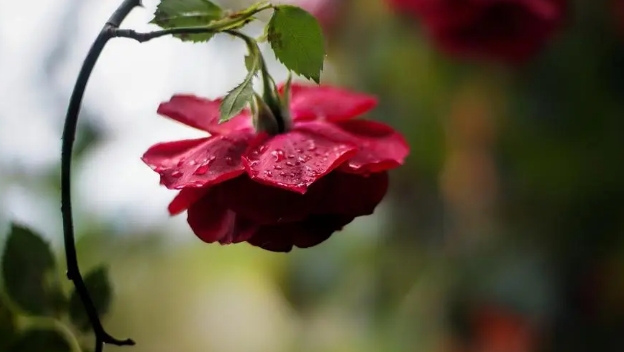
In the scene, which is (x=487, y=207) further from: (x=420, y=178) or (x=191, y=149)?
(x=191, y=149)

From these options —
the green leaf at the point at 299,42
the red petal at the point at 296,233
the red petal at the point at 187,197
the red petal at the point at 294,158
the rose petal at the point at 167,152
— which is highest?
the green leaf at the point at 299,42

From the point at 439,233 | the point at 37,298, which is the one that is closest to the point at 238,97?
the point at 37,298

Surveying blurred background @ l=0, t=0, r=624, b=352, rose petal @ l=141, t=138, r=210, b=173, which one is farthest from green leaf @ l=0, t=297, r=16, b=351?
blurred background @ l=0, t=0, r=624, b=352

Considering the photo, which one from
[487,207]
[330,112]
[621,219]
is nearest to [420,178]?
[487,207]

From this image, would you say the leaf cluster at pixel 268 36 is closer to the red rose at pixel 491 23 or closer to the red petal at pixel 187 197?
the red petal at pixel 187 197

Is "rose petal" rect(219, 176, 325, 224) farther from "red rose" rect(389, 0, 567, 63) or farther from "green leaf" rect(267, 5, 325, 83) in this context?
"red rose" rect(389, 0, 567, 63)

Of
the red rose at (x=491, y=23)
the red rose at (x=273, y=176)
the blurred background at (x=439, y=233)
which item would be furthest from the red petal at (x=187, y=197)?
the blurred background at (x=439, y=233)
